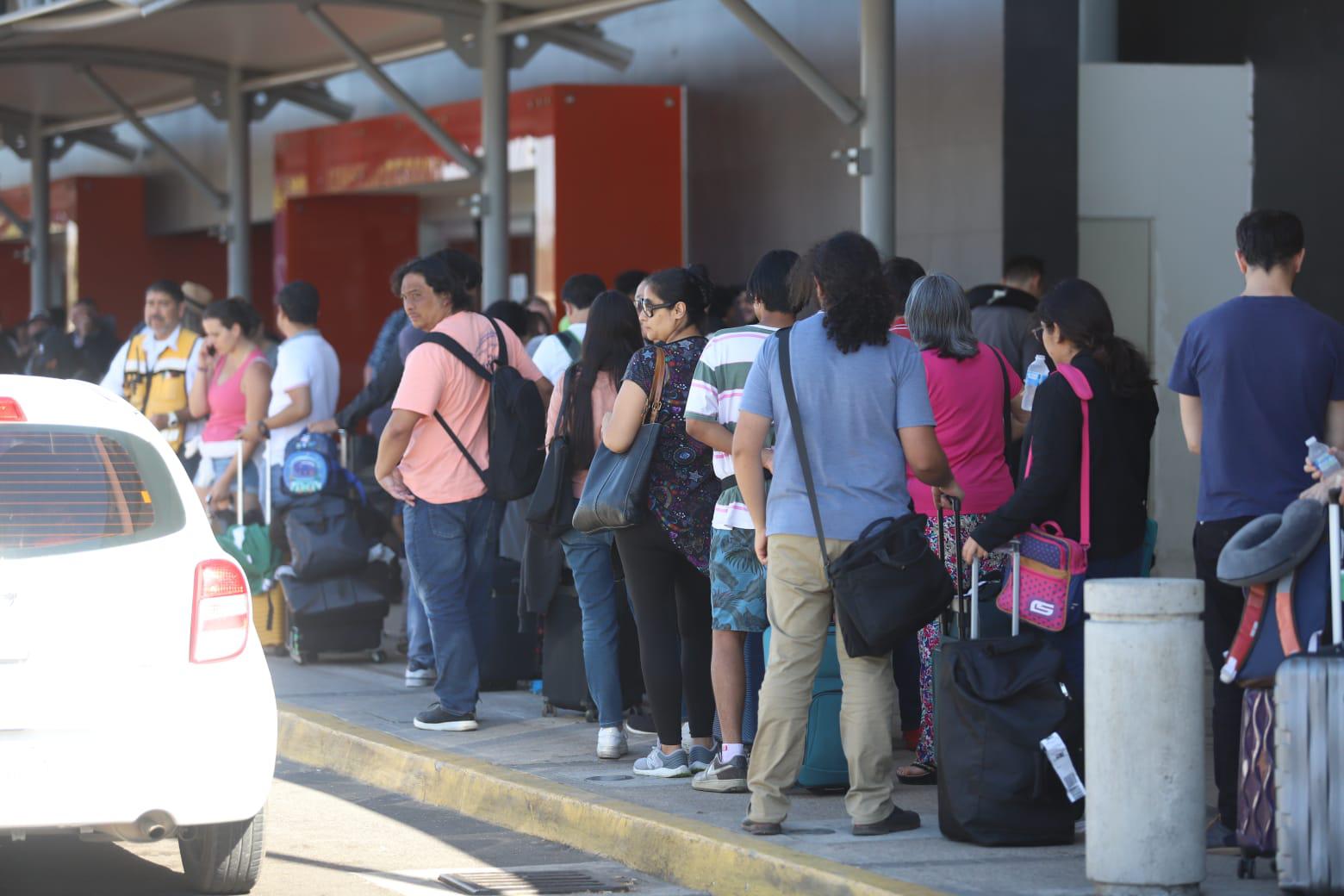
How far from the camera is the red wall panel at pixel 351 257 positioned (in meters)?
19.0

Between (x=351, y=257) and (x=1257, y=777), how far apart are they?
48.4 ft

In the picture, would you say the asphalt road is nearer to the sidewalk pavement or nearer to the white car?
the sidewalk pavement

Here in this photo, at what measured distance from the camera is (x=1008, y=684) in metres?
5.85

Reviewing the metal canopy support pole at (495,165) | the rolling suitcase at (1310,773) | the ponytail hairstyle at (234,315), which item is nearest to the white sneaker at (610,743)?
the rolling suitcase at (1310,773)

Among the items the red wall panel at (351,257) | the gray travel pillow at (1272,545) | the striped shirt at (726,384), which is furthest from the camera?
the red wall panel at (351,257)

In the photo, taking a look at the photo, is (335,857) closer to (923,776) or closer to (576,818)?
(576,818)

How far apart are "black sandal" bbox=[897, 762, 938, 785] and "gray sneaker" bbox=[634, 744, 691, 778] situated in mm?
766

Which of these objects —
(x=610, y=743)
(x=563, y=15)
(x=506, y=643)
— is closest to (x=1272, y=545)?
(x=610, y=743)

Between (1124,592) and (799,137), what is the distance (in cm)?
995

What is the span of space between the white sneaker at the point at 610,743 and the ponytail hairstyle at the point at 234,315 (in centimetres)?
398

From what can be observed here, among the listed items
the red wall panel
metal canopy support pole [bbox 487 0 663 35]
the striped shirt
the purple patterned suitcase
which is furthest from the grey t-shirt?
the red wall panel

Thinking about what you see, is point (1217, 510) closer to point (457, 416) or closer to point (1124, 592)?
point (1124, 592)

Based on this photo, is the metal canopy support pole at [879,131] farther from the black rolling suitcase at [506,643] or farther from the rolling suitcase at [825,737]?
the rolling suitcase at [825,737]

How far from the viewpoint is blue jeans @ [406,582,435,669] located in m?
9.66
